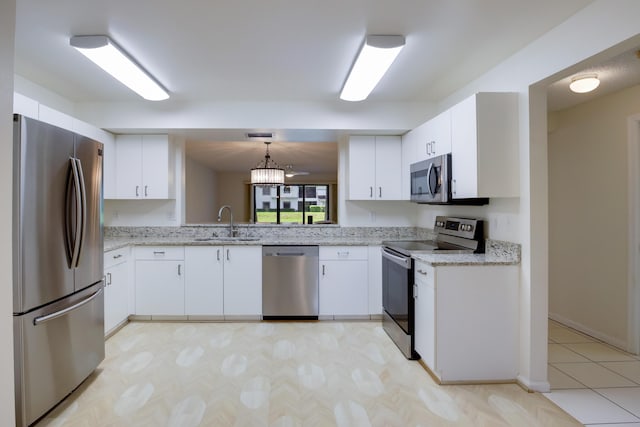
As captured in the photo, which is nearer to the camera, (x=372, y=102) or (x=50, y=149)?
(x=50, y=149)

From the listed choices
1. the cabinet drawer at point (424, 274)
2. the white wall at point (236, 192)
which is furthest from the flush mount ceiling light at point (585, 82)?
the white wall at point (236, 192)

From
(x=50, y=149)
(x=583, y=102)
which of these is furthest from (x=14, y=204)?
(x=583, y=102)

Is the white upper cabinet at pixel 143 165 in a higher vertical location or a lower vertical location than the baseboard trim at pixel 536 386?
higher

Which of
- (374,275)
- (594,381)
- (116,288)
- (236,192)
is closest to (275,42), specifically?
(374,275)

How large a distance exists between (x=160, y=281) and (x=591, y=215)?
4.37m

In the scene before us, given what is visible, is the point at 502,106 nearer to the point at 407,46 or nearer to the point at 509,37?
the point at 509,37

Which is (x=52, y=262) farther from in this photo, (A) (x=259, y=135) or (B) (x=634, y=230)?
(B) (x=634, y=230)

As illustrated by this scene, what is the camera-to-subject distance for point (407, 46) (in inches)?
92.6

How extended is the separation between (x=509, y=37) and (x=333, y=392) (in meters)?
2.61

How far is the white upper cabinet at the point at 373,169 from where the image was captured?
3.81m

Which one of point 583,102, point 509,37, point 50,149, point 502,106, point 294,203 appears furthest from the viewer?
point 294,203

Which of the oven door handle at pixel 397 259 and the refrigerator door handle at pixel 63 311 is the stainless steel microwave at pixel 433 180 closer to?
the oven door handle at pixel 397 259

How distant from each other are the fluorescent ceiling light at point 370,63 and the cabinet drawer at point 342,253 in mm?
1548

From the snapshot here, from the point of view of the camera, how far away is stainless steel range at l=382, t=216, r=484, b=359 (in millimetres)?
2713
